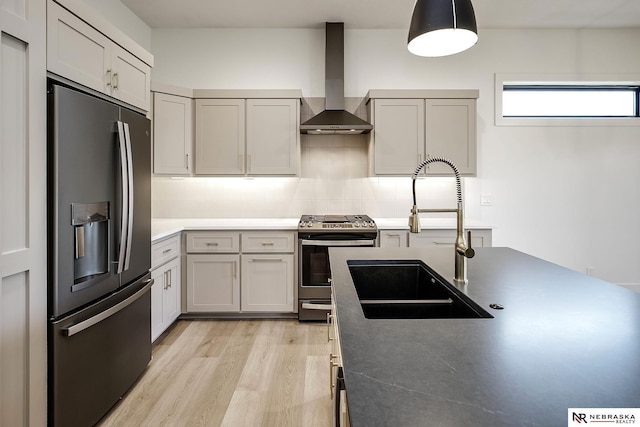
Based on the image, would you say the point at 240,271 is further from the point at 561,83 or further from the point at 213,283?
the point at 561,83

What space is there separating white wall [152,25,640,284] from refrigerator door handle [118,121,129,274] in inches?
80.8

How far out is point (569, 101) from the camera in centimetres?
413

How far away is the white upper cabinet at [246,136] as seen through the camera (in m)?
3.68

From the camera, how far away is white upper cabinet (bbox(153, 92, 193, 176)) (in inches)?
138

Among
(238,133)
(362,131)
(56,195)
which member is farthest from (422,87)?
(56,195)

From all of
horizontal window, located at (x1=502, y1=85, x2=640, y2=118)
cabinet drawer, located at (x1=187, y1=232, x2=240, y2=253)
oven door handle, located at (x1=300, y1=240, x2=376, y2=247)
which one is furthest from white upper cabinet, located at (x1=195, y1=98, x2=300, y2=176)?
horizontal window, located at (x1=502, y1=85, x2=640, y2=118)

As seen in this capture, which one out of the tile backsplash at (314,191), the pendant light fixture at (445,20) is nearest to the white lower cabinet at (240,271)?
the tile backsplash at (314,191)

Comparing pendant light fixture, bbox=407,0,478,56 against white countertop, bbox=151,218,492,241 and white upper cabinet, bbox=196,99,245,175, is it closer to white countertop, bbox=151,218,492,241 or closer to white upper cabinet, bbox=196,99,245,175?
white countertop, bbox=151,218,492,241

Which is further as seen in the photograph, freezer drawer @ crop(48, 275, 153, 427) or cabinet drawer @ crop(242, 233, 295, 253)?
cabinet drawer @ crop(242, 233, 295, 253)

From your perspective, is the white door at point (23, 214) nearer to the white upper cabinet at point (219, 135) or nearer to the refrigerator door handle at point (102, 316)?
the refrigerator door handle at point (102, 316)

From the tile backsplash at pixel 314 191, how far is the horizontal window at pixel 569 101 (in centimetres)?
116

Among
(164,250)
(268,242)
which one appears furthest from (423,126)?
(164,250)

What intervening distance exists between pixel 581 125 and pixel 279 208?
134 inches

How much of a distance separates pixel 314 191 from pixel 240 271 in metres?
1.22
